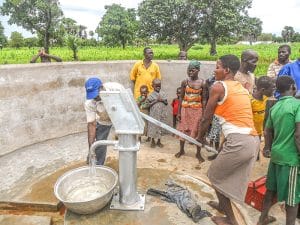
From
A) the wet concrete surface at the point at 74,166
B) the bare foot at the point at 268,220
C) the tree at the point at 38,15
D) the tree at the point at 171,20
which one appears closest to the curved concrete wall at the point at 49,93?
the wet concrete surface at the point at 74,166

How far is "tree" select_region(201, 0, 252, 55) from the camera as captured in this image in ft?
59.8

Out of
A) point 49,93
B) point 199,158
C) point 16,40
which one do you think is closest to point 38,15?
point 16,40

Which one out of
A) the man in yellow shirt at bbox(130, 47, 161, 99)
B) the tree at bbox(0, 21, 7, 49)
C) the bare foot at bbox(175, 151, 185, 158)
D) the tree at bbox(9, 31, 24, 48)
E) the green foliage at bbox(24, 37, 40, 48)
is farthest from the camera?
the tree at bbox(0, 21, 7, 49)

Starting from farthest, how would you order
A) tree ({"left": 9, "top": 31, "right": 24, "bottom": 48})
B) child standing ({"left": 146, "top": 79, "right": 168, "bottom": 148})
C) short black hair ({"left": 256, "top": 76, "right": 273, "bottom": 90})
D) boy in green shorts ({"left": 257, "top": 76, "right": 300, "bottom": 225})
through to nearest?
1. tree ({"left": 9, "top": 31, "right": 24, "bottom": 48})
2. child standing ({"left": 146, "top": 79, "right": 168, "bottom": 148})
3. short black hair ({"left": 256, "top": 76, "right": 273, "bottom": 90})
4. boy in green shorts ({"left": 257, "top": 76, "right": 300, "bottom": 225})

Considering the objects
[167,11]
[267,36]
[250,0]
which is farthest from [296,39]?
[167,11]

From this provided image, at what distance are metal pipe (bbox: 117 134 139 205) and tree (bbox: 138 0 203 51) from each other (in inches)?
638

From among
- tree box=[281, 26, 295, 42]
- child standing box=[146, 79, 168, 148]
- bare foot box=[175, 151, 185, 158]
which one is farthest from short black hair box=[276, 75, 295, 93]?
tree box=[281, 26, 295, 42]

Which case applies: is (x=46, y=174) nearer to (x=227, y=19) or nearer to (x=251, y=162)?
(x=251, y=162)

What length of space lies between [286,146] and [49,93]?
3.84 meters

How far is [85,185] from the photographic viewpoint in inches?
123

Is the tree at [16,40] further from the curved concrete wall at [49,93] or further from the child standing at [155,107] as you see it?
the child standing at [155,107]

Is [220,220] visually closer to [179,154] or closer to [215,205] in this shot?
[215,205]

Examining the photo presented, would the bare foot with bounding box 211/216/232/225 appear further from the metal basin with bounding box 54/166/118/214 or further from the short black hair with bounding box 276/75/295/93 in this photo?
the short black hair with bounding box 276/75/295/93

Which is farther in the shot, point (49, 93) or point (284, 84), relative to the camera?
point (49, 93)
